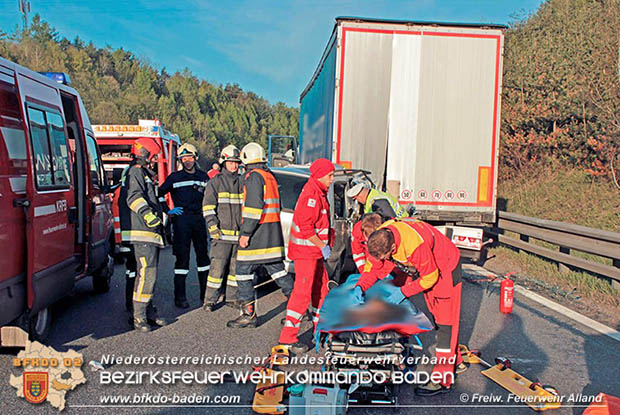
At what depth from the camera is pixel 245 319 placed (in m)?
5.55

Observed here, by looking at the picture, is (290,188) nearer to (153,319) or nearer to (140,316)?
(153,319)

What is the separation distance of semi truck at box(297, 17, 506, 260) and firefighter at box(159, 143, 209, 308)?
2771 millimetres

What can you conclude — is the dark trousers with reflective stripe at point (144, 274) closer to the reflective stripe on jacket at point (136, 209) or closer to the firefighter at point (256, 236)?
the reflective stripe on jacket at point (136, 209)

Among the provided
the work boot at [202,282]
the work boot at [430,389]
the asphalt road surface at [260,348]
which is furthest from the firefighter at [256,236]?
the work boot at [430,389]

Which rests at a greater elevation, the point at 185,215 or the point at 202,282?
the point at 185,215

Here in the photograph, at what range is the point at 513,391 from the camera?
3842 mm

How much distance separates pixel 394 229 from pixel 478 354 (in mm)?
1655

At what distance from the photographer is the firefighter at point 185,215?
6.21 m

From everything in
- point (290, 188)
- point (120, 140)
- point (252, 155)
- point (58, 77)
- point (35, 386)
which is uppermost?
point (58, 77)

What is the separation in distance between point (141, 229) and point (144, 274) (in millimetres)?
472

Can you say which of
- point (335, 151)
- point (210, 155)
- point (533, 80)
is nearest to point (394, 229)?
point (335, 151)

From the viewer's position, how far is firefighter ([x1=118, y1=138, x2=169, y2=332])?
5277mm

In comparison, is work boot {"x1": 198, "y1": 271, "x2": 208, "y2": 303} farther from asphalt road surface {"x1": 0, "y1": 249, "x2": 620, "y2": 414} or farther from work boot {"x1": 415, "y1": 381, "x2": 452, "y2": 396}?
work boot {"x1": 415, "y1": 381, "x2": 452, "y2": 396}

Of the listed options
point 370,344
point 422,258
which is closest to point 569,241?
point 422,258
